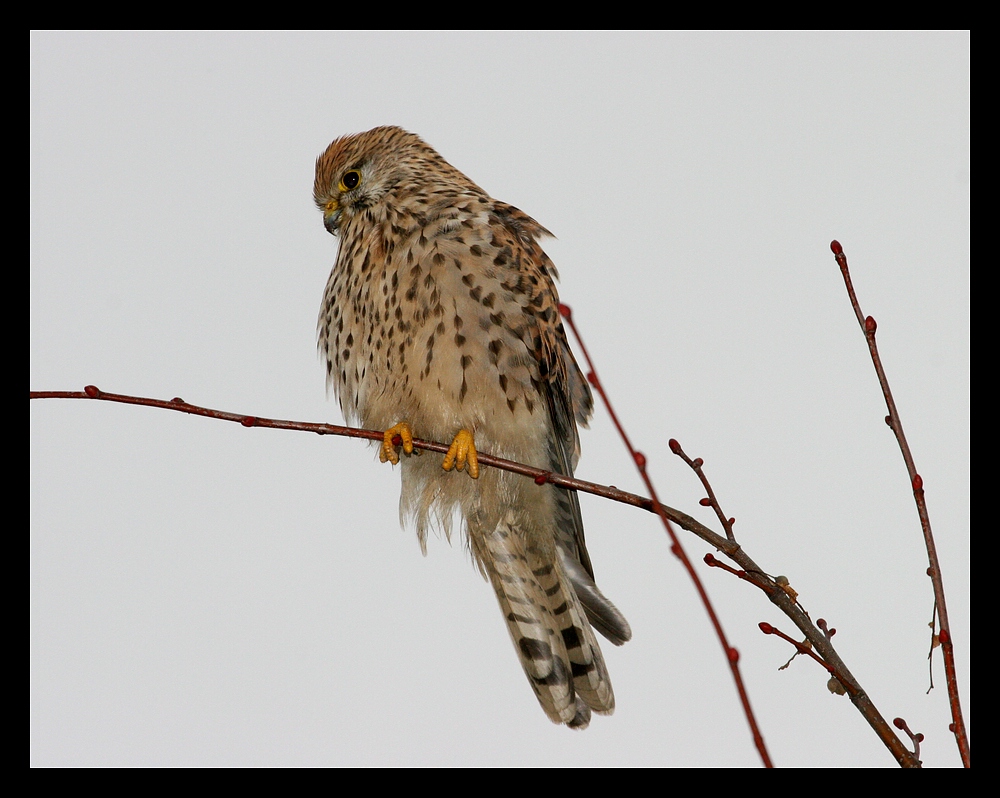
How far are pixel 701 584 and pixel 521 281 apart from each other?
2.05 metres

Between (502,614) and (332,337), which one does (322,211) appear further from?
(502,614)

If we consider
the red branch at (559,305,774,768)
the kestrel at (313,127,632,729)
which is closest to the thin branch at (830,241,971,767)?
the red branch at (559,305,774,768)

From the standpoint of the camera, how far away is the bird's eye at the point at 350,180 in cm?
353

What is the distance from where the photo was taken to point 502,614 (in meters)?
3.31

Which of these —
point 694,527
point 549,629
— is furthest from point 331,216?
point 694,527

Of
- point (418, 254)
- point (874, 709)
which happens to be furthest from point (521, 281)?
point (874, 709)

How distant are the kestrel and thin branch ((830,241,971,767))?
1.41 meters

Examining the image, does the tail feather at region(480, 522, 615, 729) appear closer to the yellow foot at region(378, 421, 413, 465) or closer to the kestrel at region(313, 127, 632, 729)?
the kestrel at region(313, 127, 632, 729)

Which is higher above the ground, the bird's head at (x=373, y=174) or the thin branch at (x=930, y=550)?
the bird's head at (x=373, y=174)

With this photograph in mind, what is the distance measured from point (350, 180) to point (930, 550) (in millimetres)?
2601

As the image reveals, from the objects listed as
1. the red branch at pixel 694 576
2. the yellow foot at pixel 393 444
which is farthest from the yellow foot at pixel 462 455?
the red branch at pixel 694 576

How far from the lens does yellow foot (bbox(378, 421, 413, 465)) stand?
2.88 m

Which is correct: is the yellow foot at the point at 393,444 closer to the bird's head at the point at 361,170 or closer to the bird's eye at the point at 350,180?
the bird's head at the point at 361,170
